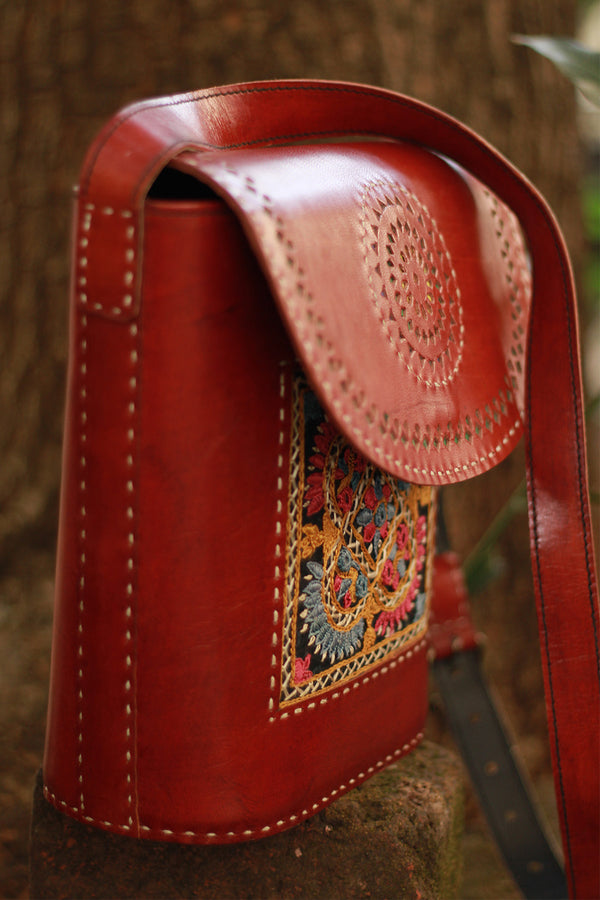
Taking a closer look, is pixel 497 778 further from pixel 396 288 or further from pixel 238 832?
pixel 396 288

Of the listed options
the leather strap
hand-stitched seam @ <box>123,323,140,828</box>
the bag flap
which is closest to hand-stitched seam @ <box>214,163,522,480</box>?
the bag flap

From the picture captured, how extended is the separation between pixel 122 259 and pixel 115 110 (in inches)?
22.3

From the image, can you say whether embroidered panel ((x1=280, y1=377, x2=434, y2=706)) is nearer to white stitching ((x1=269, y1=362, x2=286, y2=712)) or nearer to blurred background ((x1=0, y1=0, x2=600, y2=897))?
white stitching ((x1=269, y1=362, x2=286, y2=712))

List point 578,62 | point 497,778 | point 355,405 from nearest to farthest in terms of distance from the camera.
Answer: point 355,405 < point 578,62 < point 497,778

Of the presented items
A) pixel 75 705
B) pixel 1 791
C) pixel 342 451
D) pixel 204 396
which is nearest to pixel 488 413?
pixel 342 451

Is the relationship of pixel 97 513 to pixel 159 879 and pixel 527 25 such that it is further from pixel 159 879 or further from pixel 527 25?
pixel 527 25

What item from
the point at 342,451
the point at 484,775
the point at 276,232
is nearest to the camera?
the point at 276,232

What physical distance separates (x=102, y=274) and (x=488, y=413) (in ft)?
1.04

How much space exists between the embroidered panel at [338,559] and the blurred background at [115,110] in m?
0.37

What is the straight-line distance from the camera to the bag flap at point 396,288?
18.7 inches

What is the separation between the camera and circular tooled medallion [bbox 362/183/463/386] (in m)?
0.55

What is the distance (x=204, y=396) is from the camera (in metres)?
0.51

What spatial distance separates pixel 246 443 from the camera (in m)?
0.52

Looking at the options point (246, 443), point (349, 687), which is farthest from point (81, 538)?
point (349, 687)
